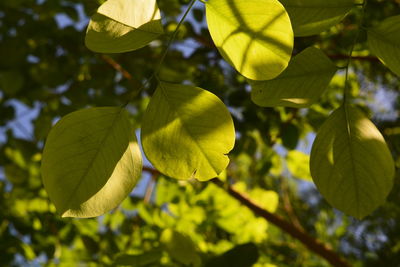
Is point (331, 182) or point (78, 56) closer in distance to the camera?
point (331, 182)

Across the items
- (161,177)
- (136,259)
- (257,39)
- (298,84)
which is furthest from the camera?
(161,177)

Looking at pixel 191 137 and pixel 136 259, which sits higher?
pixel 191 137

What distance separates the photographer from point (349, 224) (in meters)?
2.06

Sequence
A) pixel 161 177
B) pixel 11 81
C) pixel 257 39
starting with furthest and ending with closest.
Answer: pixel 11 81, pixel 161 177, pixel 257 39

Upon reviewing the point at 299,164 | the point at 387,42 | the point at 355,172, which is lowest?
the point at 299,164

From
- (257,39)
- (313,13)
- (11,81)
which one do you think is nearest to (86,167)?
(257,39)

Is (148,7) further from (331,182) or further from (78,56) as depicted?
(78,56)

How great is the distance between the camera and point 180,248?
92 centimetres

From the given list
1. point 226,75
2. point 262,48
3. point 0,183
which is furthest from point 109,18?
point 0,183

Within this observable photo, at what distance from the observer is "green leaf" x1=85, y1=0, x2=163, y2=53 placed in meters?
0.50

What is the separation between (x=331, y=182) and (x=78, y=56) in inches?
56.5

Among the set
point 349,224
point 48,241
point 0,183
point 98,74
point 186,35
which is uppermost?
point 186,35

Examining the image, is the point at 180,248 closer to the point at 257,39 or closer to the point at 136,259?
the point at 136,259

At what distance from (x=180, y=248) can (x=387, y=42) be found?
23.0 inches
